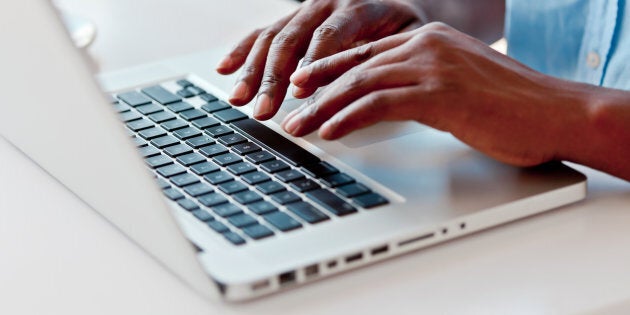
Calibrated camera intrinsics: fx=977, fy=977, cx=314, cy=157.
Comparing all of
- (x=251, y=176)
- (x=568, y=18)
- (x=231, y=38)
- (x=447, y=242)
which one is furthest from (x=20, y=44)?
(x=568, y=18)

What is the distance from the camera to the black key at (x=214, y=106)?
2.93ft

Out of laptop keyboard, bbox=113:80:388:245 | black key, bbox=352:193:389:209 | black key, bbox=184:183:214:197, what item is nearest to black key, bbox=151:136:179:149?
laptop keyboard, bbox=113:80:388:245

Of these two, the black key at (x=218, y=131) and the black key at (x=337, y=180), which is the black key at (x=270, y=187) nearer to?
the black key at (x=337, y=180)

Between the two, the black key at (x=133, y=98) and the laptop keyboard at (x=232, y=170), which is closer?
the laptop keyboard at (x=232, y=170)

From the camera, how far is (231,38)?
1225mm

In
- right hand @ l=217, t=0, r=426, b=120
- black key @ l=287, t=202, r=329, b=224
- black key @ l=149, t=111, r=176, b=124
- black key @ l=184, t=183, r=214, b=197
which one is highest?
right hand @ l=217, t=0, r=426, b=120

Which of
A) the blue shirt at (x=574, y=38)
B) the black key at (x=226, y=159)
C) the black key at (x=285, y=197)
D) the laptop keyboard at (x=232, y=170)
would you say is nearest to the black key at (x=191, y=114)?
the laptop keyboard at (x=232, y=170)

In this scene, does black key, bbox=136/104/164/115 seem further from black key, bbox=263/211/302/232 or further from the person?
black key, bbox=263/211/302/232

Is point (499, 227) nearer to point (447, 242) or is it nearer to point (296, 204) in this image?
point (447, 242)

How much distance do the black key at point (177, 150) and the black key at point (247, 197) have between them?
12 centimetres

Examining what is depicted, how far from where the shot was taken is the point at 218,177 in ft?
2.40

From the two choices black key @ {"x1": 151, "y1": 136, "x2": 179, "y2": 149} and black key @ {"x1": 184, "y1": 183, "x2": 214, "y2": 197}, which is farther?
black key @ {"x1": 151, "y1": 136, "x2": 179, "y2": 149}

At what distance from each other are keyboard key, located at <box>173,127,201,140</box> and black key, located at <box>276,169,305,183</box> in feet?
0.44

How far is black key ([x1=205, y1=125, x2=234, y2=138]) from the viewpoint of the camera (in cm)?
83
